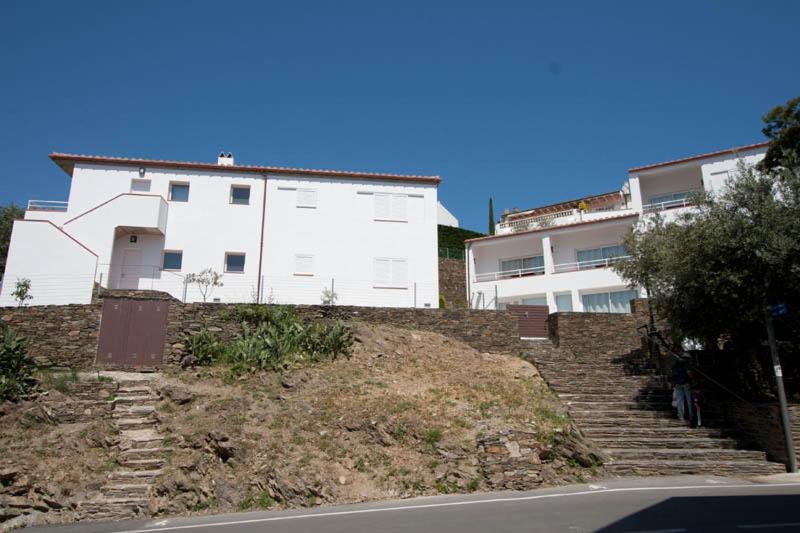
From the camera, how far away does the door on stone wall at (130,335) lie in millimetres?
17000

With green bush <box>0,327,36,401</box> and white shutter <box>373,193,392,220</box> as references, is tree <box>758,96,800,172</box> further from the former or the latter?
green bush <box>0,327,36,401</box>

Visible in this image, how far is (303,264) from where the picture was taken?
2477 centimetres

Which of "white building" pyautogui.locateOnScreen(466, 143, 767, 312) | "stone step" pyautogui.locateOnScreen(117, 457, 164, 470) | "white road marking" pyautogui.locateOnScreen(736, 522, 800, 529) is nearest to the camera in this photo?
"white road marking" pyautogui.locateOnScreen(736, 522, 800, 529)

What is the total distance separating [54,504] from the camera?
34.6ft

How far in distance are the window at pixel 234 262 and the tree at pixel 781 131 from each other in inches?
792

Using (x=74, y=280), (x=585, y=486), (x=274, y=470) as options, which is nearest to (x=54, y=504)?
A: (x=274, y=470)

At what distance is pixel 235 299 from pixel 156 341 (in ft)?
20.8

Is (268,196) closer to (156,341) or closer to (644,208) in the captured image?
(156,341)

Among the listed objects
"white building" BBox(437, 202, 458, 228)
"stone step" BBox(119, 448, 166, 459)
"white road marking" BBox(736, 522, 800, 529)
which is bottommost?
"white road marking" BBox(736, 522, 800, 529)

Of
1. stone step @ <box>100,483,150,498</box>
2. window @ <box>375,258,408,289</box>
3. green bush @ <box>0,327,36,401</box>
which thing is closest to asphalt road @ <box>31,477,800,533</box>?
stone step @ <box>100,483,150,498</box>

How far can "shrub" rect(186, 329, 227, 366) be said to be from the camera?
662 inches

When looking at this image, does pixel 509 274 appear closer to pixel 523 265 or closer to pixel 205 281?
pixel 523 265

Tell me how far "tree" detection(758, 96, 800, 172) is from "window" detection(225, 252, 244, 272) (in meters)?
20.1

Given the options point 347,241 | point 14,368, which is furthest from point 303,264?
point 14,368
